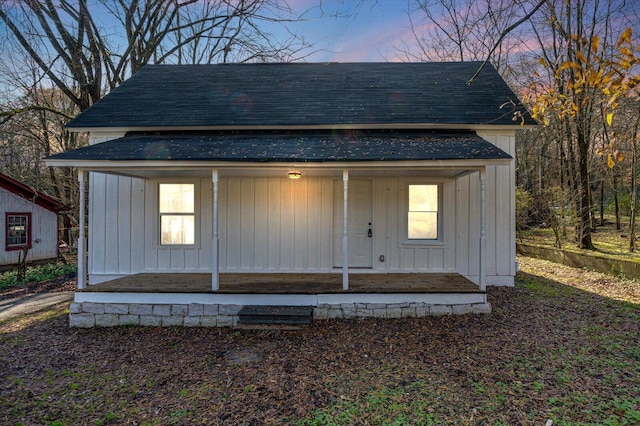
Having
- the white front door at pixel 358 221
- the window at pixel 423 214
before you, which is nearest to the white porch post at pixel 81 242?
the white front door at pixel 358 221

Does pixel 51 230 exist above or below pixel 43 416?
above

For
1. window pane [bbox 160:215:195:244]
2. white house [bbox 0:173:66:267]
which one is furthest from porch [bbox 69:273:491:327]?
white house [bbox 0:173:66:267]

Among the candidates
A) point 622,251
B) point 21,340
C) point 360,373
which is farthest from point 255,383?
point 622,251

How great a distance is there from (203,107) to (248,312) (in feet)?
16.4

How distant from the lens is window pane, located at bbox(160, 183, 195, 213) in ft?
24.4

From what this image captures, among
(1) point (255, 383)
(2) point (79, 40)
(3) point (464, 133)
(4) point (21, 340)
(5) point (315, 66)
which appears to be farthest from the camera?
(2) point (79, 40)

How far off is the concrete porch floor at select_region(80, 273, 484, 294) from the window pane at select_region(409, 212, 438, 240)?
845mm

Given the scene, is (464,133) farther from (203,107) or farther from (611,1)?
(611,1)

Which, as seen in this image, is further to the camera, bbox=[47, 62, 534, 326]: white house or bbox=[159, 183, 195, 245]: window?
bbox=[159, 183, 195, 245]: window

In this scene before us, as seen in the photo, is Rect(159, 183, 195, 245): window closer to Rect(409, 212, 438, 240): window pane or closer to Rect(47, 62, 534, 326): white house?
Rect(47, 62, 534, 326): white house

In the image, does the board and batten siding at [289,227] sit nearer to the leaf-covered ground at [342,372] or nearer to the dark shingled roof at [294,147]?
the dark shingled roof at [294,147]

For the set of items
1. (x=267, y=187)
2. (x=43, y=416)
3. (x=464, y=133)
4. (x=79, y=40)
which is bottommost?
(x=43, y=416)

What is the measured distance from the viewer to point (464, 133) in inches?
281

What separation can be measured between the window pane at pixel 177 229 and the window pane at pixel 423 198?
193 inches
